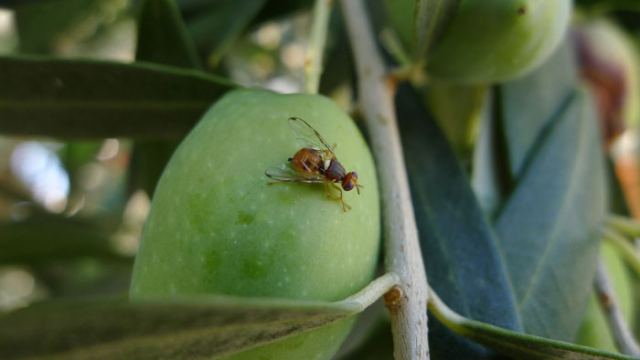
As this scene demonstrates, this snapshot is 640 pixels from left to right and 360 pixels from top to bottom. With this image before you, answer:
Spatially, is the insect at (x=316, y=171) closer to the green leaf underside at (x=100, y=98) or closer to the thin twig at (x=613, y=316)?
the green leaf underside at (x=100, y=98)

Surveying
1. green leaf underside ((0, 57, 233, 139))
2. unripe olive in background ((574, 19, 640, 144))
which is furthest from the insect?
unripe olive in background ((574, 19, 640, 144))

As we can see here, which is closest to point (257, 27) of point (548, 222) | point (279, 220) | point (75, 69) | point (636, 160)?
point (75, 69)

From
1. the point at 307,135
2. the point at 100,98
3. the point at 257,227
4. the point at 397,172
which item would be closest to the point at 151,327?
the point at 257,227

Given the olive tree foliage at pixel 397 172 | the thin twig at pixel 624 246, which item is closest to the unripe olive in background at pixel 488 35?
the olive tree foliage at pixel 397 172

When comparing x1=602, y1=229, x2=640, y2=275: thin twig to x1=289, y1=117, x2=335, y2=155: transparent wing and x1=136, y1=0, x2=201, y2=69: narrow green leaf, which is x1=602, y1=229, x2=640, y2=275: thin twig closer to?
x1=289, y1=117, x2=335, y2=155: transparent wing

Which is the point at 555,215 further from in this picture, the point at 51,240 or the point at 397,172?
the point at 51,240

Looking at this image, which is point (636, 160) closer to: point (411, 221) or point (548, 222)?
point (548, 222)
